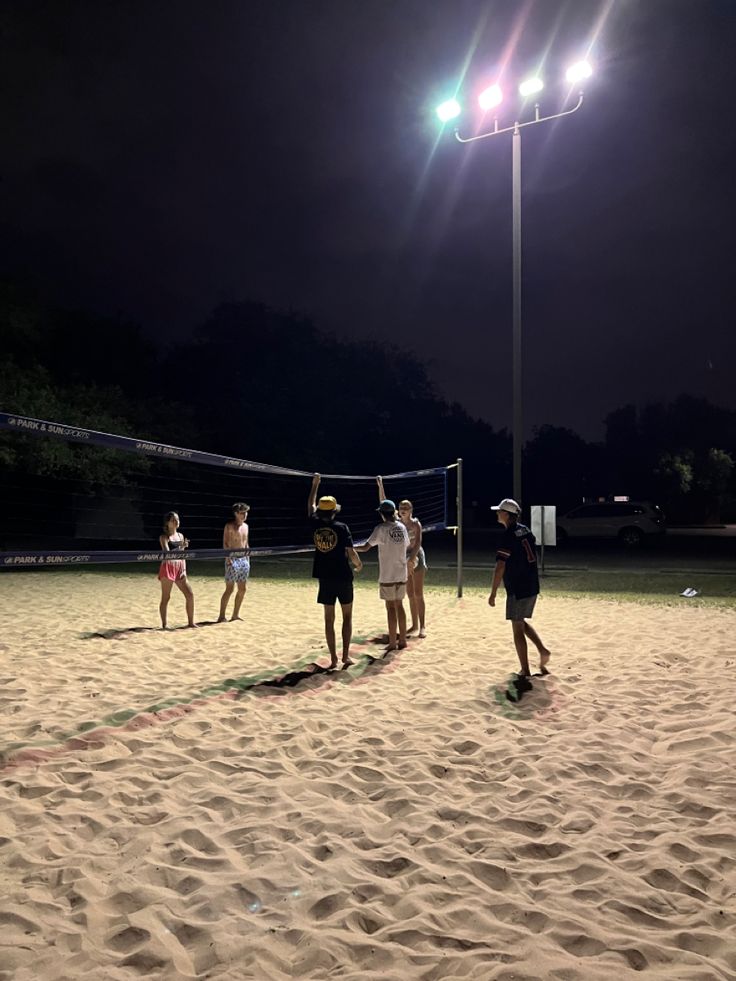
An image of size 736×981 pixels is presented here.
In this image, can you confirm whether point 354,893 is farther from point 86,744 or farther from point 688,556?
point 688,556

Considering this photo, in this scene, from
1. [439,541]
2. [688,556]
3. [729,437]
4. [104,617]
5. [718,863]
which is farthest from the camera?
[729,437]

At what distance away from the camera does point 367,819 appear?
3760mm

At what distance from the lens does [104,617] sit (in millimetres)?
10094

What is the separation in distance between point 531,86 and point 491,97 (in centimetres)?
79

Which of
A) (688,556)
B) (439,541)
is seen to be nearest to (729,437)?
(439,541)

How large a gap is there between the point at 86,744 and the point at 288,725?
1.40 m

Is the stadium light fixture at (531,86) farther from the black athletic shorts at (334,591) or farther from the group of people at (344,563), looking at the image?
the black athletic shorts at (334,591)

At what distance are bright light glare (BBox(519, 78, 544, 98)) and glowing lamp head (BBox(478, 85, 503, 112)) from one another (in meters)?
0.42

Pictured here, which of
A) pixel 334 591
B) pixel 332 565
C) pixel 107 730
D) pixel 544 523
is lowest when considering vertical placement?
pixel 107 730

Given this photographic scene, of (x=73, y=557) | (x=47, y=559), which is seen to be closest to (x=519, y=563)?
(x=73, y=557)

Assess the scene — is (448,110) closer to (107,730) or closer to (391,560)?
(391,560)

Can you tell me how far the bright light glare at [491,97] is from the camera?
44.2 ft

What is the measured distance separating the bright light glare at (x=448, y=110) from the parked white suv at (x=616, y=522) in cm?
1504

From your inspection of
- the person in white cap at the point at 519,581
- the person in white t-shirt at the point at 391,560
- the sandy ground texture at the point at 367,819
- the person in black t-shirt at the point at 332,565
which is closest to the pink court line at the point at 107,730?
the sandy ground texture at the point at 367,819
